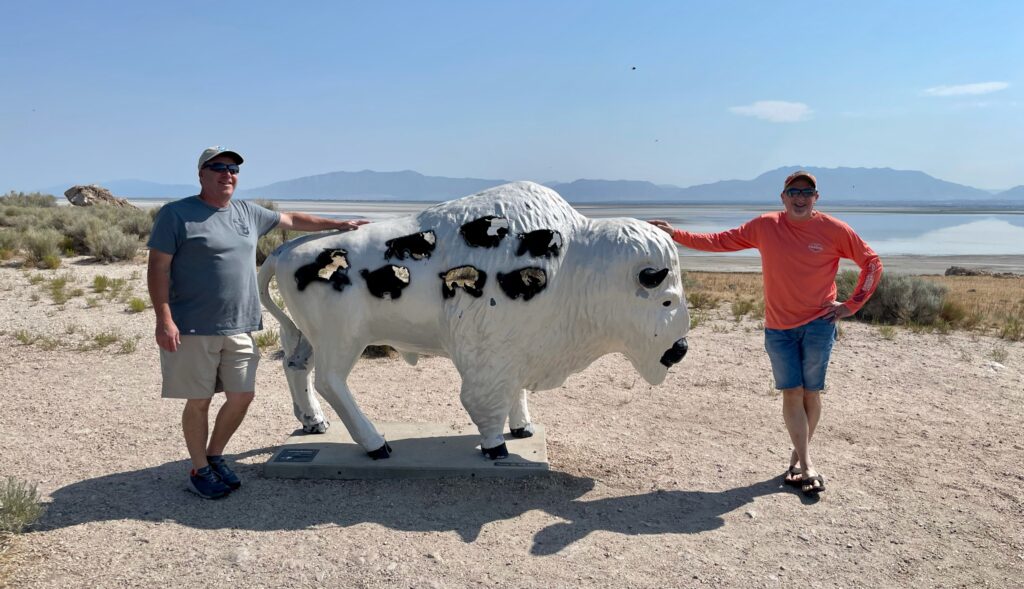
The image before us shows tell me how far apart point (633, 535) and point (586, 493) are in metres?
0.59

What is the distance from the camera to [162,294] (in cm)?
354

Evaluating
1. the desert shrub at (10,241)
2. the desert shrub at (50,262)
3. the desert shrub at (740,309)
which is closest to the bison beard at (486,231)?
the desert shrub at (740,309)

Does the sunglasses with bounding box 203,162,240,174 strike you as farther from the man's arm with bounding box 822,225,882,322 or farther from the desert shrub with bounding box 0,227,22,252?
the desert shrub with bounding box 0,227,22,252

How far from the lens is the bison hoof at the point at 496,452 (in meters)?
4.44

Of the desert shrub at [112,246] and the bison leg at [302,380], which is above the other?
the desert shrub at [112,246]

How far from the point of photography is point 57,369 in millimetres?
6789

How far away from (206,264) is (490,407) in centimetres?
191

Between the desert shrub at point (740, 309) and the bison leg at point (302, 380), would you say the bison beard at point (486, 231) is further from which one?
the desert shrub at point (740, 309)

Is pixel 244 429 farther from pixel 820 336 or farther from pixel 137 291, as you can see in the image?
pixel 137 291

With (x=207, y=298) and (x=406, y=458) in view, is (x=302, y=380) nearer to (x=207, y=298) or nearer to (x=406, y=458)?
(x=406, y=458)

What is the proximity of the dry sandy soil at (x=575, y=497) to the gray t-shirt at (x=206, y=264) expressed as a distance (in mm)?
1163

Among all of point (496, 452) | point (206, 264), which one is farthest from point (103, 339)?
point (496, 452)

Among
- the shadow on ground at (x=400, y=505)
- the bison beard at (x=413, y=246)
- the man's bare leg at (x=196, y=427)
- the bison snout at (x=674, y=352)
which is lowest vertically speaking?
the shadow on ground at (x=400, y=505)

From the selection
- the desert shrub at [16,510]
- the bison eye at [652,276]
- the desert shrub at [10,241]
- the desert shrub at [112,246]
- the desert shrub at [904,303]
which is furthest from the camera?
the desert shrub at [10,241]
